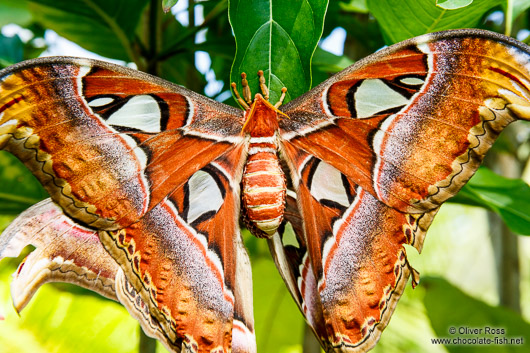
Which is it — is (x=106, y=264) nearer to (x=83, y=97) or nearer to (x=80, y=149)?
(x=80, y=149)

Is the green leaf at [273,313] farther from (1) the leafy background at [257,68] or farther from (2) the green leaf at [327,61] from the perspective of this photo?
(2) the green leaf at [327,61]

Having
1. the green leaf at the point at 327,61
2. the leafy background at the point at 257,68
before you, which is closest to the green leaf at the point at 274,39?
the leafy background at the point at 257,68

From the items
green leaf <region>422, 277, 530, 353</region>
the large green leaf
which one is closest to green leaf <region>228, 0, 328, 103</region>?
→ the large green leaf

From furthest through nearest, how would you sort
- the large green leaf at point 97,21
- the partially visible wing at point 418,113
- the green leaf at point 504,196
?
the large green leaf at point 97,21 < the green leaf at point 504,196 < the partially visible wing at point 418,113

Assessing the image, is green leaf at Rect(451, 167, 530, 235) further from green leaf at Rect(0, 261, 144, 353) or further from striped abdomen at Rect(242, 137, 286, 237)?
green leaf at Rect(0, 261, 144, 353)

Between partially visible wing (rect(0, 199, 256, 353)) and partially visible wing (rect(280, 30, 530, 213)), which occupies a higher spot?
partially visible wing (rect(280, 30, 530, 213))

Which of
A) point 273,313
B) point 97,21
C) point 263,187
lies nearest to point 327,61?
point 263,187
